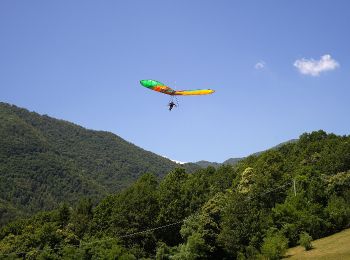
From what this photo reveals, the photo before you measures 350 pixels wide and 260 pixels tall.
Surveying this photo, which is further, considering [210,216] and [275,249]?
[210,216]

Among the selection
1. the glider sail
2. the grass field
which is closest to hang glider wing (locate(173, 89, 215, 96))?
the glider sail

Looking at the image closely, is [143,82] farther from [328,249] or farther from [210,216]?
[210,216]

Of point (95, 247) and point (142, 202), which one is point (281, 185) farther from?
point (95, 247)

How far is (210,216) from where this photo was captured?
72938mm

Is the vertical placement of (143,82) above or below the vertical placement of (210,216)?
above

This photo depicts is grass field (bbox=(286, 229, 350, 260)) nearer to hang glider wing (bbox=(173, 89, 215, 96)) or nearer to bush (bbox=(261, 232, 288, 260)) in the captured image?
bush (bbox=(261, 232, 288, 260))

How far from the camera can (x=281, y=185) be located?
251ft

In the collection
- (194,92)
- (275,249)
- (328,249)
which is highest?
(194,92)

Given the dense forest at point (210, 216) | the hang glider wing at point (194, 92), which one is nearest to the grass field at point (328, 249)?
the dense forest at point (210, 216)

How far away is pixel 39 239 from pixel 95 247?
13035 millimetres

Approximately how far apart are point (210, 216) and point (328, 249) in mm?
24666

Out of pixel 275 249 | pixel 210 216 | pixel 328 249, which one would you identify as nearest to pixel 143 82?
pixel 275 249

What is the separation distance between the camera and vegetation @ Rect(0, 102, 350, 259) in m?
65.1

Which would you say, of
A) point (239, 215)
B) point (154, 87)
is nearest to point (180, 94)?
point (154, 87)
